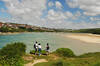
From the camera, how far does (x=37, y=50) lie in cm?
2197

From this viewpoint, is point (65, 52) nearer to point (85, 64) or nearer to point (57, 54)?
point (57, 54)

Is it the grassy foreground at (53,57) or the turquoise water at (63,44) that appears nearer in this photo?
the grassy foreground at (53,57)

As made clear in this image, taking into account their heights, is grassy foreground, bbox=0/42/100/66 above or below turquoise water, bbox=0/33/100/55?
above

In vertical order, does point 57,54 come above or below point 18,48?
below

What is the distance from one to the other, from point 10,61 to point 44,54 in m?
10.8

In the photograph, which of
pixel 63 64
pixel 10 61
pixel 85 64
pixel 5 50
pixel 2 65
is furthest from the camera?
pixel 5 50

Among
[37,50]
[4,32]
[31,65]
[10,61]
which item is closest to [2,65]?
[10,61]

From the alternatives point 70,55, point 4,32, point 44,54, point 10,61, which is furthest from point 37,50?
point 4,32

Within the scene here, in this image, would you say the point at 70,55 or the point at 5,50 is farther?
the point at 70,55

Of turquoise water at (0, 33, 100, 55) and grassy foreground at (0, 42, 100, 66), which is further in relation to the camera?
turquoise water at (0, 33, 100, 55)

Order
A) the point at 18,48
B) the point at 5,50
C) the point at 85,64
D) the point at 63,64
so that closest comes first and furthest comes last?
the point at 63,64 → the point at 85,64 → the point at 5,50 → the point at 18,48

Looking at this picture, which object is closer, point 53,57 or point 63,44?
point 53,57

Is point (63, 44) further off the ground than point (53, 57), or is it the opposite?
point (53, 57)

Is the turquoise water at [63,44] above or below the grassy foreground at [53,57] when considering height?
below
